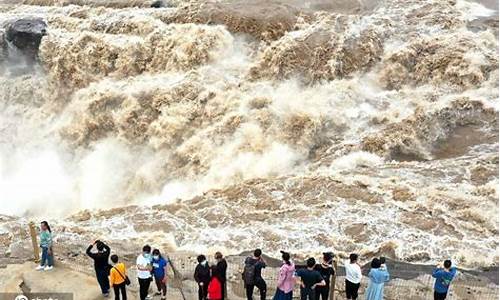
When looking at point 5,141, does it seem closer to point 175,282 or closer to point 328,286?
point 175,282

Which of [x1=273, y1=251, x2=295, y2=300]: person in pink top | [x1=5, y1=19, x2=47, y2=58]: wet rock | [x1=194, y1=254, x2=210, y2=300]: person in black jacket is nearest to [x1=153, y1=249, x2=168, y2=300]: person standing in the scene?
[x1=194, y1=254, x2=210, y2=300]: person in black jacket

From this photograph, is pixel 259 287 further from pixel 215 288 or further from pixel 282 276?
pixel 215 288

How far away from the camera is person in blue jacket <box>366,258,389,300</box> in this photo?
6.67m

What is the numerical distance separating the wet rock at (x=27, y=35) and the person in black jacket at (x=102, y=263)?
13519mm

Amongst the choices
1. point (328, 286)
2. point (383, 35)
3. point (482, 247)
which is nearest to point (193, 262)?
point (328, 286)

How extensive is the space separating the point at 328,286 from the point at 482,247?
3957 mm

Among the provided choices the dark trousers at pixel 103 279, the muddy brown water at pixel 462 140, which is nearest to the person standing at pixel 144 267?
the dark trousers at pixel 103 279

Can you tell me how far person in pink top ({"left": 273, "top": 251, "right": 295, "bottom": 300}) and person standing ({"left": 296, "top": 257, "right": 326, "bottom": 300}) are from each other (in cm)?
10

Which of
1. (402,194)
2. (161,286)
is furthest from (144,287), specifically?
(402,194)

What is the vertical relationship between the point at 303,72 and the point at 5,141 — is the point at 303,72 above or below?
above

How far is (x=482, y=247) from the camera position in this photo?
374 inches

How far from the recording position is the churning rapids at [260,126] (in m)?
10.5

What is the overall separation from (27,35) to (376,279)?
646 inches

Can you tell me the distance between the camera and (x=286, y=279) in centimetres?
675
